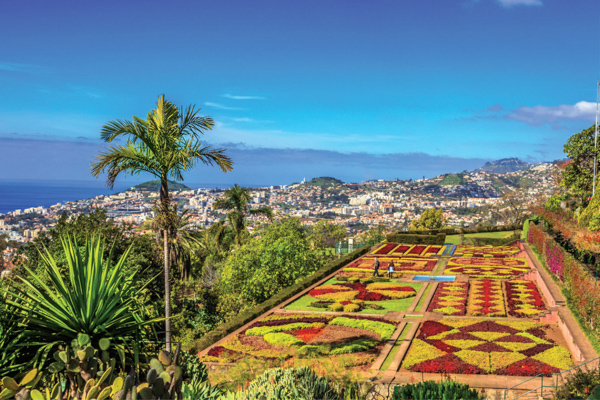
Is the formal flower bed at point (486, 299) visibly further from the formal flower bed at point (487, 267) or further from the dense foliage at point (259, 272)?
the dense foliage at point (259, 272)

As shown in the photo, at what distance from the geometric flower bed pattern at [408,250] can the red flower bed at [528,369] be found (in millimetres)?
29293

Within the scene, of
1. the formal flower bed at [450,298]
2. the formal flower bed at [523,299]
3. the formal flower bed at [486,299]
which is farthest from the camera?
the formal flower bed at [450,298]

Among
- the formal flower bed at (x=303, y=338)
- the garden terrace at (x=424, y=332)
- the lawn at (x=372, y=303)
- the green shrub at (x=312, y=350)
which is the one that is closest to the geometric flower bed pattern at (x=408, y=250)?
the garden terrace at (x=424, y=332)

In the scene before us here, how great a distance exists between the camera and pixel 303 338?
60.4ft

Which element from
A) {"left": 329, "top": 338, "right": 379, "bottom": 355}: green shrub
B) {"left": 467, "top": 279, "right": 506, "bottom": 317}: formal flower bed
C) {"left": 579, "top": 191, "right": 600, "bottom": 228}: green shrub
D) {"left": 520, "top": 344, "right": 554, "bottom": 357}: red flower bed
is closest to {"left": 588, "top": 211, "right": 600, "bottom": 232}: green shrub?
{"left": 579, "top": 191, "right": 600, "bottom": 228}: green shrub

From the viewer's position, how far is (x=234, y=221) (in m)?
38.2

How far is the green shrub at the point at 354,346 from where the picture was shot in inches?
648

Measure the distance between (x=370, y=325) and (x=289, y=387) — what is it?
12113mm

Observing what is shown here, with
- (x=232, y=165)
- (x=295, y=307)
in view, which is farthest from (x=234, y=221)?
(x=232, y=165)

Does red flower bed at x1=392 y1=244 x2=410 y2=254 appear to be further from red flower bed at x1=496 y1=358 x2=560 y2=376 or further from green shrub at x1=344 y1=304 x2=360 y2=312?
red flower bed at x1=496 y1=358 x2=560 y2=376

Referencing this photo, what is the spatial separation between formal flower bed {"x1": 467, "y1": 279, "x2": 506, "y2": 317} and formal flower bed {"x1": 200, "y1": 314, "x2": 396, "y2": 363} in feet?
14.6

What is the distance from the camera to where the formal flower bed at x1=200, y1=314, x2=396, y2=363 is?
54.3ft

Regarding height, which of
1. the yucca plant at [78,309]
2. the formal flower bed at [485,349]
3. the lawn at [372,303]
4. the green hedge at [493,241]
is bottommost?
the lawn at [372,303]

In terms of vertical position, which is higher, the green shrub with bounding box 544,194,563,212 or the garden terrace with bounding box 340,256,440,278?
the green shrub with bounding box 544,194,563,212
